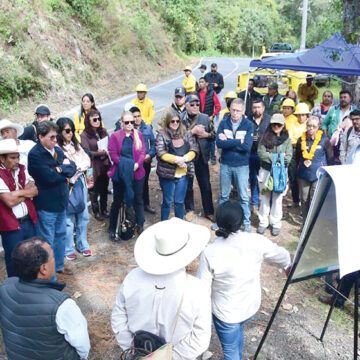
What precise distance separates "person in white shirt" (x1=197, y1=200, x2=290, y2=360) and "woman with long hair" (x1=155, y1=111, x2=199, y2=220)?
2.52 meters

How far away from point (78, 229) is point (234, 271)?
9.47 feet

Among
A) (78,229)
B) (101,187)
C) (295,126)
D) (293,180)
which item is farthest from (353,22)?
(78,229)

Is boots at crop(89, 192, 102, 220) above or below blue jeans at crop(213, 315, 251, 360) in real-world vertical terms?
below

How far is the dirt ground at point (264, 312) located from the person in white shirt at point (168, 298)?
1423mm

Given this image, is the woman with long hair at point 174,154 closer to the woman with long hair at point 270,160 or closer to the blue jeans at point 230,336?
the woman with long hair at point 270,160

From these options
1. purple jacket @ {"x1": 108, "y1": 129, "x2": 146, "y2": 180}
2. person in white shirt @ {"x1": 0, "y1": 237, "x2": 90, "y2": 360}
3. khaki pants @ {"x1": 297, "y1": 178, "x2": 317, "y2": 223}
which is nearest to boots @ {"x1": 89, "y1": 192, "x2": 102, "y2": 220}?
purple jacket @ {"x1": 108, "y1": 129, "x2": 146, "y2": 180}

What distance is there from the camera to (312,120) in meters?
5.44

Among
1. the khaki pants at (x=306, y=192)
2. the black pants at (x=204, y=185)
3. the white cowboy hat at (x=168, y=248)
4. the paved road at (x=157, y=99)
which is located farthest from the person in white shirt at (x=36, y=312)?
the paved road at (x=157, y=99)

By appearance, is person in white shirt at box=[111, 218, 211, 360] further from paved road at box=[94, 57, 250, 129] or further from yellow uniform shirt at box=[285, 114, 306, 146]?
paved road at box=[94, 57, 250, 129]

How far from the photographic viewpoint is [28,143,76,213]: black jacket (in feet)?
12.8

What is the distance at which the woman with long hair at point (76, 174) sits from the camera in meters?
4.51

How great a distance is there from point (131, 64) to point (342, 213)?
2061cm

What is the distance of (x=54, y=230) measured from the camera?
4.35 meters

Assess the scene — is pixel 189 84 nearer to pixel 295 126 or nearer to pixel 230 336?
pixel 295 126
